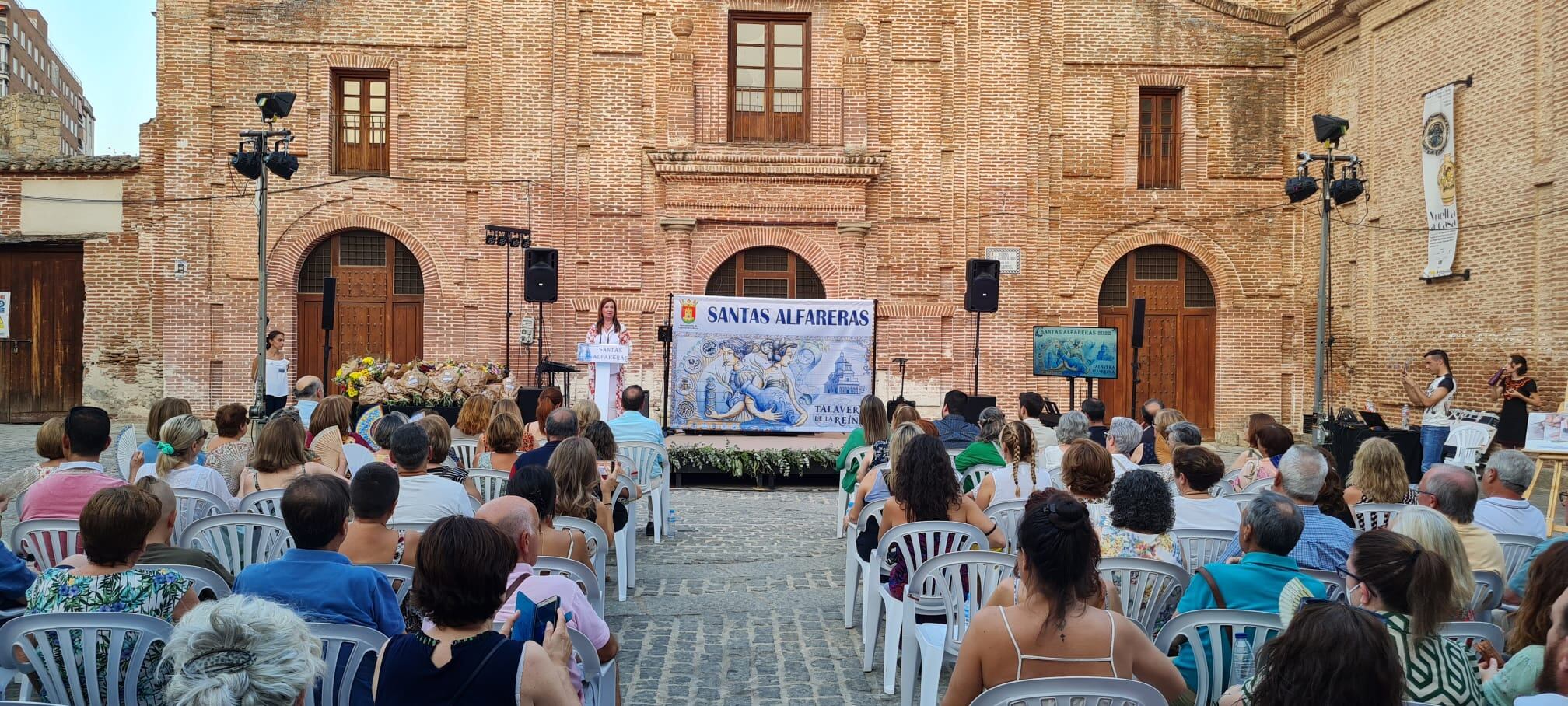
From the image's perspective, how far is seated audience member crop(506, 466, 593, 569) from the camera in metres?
4.25

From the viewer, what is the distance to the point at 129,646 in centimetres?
298

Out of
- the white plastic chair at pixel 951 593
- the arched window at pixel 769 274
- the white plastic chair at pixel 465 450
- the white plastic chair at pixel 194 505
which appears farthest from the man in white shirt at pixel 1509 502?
the arched window at pixel 769 274

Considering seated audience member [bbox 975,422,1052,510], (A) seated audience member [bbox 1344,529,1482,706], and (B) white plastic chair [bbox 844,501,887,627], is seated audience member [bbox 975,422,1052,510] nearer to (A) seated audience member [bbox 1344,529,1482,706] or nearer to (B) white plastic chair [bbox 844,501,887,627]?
(B) white plastic chair [bbox 844,501,887,627]

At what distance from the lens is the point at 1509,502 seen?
498 centimetres

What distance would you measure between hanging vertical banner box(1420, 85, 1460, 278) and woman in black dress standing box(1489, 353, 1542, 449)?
7.55ft

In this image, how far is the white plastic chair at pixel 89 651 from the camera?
2939 mm

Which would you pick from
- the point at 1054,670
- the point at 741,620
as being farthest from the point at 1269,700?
the point at 741,620

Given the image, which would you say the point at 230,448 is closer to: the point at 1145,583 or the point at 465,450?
the point at 465,450

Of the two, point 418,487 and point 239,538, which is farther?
point 418,487

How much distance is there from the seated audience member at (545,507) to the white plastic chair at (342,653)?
1.16m

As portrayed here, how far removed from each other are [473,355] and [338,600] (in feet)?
44.2

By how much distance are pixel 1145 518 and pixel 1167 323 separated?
45.9 ft

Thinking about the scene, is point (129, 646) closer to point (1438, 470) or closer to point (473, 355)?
point (1438, 470)

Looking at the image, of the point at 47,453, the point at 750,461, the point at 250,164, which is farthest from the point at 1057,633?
the point at 250,164
